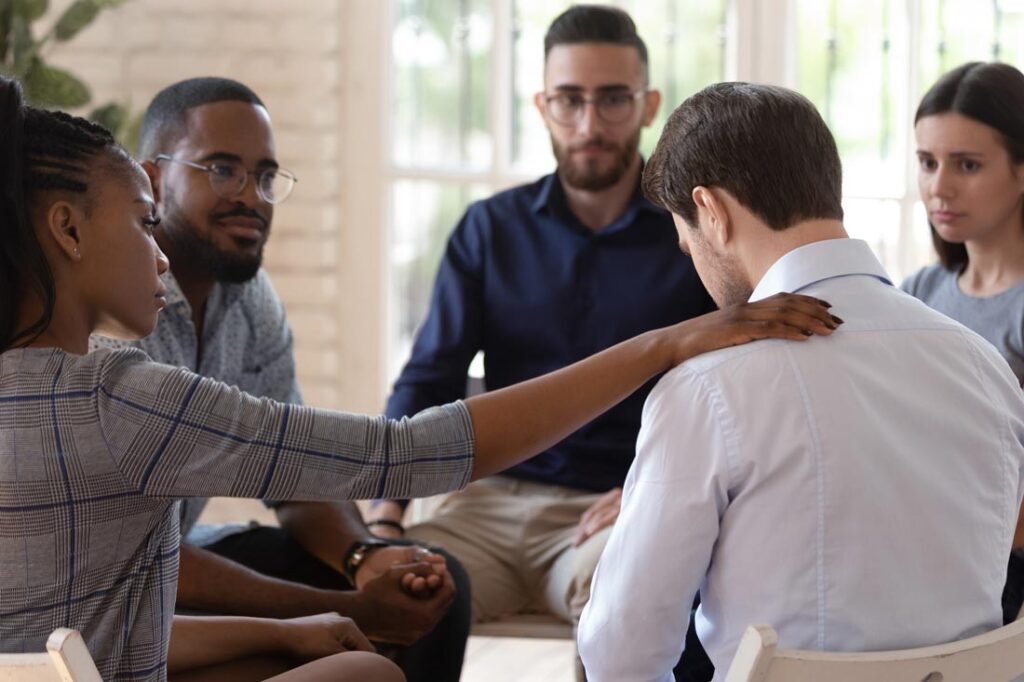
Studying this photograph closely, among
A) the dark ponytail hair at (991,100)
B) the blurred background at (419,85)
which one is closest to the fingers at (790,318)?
the dark ponytail hair at (991,100)

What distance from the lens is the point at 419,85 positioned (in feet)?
12.2

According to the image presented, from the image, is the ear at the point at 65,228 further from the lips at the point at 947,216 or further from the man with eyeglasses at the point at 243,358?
the lips at the point at 947,216

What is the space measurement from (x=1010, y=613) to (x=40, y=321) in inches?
58.1

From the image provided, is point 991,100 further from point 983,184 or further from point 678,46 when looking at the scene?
point 678,46

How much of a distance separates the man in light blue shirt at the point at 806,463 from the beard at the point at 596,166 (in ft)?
4.22

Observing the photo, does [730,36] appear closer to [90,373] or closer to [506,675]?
[506,675]

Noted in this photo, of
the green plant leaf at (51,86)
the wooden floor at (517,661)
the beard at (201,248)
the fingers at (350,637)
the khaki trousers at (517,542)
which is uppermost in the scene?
the green plant leaf at (51,86)

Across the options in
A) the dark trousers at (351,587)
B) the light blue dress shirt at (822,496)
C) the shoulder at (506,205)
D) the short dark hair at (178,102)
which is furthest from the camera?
the shoulder at (506,205)

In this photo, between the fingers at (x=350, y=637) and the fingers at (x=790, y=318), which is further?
the fingers at (x=350, y=637)

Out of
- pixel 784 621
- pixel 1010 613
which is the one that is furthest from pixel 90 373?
pixel 1010 613

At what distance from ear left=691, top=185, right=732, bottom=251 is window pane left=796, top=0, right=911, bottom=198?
7.48 ft

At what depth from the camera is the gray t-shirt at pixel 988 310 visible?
222 cm

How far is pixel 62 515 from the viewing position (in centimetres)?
128

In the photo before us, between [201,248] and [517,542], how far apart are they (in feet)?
2.76
